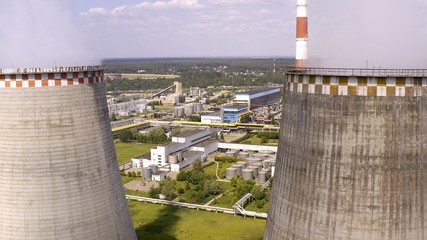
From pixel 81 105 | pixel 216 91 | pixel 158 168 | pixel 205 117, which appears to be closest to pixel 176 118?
pixel 205 117

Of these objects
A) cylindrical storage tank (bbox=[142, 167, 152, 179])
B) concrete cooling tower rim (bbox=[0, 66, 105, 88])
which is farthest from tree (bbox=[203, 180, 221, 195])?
concrete cooling tower rim (bbox=[0, 66, 105, 88])

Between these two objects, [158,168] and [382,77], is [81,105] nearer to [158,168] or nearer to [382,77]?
[382,77]

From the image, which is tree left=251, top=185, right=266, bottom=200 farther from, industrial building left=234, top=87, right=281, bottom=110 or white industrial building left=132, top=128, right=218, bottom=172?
industrial building left=234, top=87, right=281, bottom=110

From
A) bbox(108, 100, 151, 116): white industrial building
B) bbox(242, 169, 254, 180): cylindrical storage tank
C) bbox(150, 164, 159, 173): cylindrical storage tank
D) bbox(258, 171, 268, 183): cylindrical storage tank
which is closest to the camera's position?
bbox(258, 171, 268, 183): cylindrical storage tank

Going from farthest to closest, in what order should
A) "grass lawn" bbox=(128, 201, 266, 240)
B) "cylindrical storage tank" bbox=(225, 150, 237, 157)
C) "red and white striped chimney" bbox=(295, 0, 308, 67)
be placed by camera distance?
"cylindrical storage tank" bbox=(225, 150, 237, 157) → "grass lawn" bbox=(128, 201, 266, 240) → "red and white striped chimney" bbox=(295, 0, 308, 67)

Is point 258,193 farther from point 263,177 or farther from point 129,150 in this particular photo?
point 129,150

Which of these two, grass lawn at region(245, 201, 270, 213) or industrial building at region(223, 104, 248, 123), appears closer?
grass lawn at region(245, 201, 270, 213)
